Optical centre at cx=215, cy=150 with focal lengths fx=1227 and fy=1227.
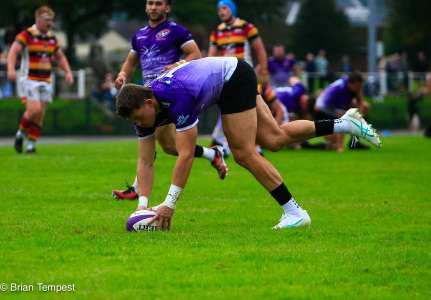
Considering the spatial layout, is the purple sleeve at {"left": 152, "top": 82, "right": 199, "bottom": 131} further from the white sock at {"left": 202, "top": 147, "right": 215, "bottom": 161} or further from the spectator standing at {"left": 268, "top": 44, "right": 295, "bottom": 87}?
the spectator standing at {"left": 268, "top": 44, "right": 295, "bottom": 87}

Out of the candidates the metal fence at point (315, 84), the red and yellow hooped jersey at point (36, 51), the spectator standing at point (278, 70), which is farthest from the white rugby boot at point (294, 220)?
the metal fence at point (315, 84)

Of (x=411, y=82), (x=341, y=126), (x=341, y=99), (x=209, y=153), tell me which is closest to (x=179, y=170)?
(x=341, y=126)

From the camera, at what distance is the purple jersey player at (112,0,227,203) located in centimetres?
1252

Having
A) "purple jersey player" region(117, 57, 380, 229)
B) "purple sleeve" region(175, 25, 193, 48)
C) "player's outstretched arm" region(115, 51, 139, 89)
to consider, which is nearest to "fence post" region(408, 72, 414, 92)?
"purple sleeve" region(175, 25, 193, 48)

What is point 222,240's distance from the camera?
30.3 ft

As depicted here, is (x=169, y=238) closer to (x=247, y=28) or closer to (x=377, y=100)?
(x=247, y=28)

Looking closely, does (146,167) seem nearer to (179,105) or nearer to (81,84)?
(179,105)

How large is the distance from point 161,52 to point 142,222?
3.67 meters

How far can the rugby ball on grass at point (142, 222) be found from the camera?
381 inches

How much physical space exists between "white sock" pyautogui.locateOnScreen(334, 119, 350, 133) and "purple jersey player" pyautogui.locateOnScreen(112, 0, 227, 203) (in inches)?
102

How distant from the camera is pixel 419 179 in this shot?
15430 millimetres

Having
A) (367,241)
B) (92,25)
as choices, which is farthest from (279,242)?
(92,25)

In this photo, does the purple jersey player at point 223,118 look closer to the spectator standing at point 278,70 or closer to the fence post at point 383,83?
the spectator standing at point 278,70

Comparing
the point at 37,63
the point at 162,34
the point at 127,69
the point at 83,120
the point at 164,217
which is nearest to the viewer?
the point at 164,217
